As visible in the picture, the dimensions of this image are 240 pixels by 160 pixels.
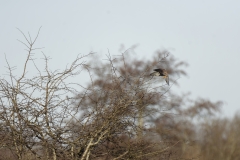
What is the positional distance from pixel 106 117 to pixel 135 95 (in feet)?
1.54

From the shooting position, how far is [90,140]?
14.0ft

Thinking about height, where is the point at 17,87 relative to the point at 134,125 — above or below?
above

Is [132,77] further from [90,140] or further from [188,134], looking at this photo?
[188,134]

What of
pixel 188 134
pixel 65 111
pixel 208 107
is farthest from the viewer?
pixel 208 107

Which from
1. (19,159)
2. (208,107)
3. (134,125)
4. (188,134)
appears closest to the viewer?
(19,159)

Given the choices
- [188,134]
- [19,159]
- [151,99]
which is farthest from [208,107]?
[19,159]

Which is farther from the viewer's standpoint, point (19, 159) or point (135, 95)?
point (135, 95)

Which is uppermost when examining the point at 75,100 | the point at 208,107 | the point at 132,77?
the point at 208,107

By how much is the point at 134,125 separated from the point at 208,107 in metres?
14.4

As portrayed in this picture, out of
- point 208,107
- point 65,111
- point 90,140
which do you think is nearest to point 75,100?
point 65,111

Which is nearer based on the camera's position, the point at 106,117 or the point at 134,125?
the point at 106,117

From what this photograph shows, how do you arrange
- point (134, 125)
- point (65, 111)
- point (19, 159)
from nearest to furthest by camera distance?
point (19, 159), point (65, 111), point (134, 125)

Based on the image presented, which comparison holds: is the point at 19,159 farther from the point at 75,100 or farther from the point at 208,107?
the point at 208,107

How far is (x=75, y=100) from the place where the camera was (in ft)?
14.5
